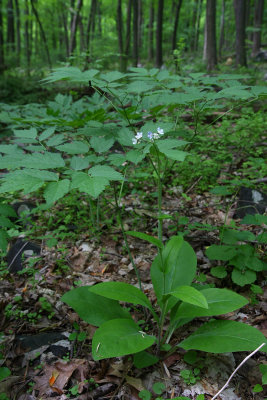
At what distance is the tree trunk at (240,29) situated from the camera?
946cm

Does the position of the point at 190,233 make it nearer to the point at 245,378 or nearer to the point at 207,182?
the point at 207,182

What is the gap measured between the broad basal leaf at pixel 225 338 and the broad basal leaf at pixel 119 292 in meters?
0.37

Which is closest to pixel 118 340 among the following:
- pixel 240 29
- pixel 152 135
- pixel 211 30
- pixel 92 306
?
pixel 92 306

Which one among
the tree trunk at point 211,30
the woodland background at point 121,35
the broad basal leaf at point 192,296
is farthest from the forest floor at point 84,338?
the tree trunk at point 211,30

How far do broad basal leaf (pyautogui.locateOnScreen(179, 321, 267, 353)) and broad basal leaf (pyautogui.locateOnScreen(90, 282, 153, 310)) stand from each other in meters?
0.37

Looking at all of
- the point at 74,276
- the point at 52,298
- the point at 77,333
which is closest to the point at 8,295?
the point at 52,298

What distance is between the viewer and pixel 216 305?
1615 millimetres

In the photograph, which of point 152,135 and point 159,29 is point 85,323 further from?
point 159,29

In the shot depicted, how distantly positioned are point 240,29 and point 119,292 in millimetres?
11176

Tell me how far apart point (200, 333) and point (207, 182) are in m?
2.33

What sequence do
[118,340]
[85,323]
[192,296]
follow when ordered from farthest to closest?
[85,323]
[118,340]
[192,296]

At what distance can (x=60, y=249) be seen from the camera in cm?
260

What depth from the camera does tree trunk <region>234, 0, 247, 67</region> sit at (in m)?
9.46

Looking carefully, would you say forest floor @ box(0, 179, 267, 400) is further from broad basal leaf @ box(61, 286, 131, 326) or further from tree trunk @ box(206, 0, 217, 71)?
tree trunk @ box(206, 0, 217, 71)
